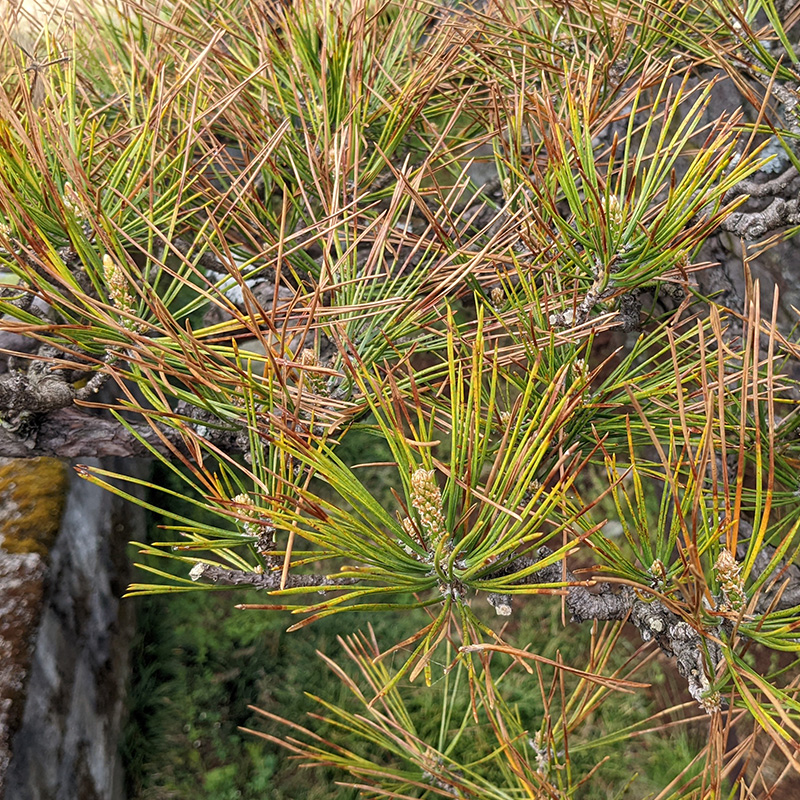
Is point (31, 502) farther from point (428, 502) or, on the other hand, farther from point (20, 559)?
point (428, 502)

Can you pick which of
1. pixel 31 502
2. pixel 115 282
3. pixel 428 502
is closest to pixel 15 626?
pixel 31 502

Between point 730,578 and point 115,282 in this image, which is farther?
point 115,282

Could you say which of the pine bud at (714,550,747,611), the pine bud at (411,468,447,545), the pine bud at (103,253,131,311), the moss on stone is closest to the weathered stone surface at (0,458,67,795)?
the moss on stone

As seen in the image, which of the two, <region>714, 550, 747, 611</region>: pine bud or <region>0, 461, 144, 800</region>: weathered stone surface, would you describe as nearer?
<region>714, 550, 747, 611</region>: pine bud

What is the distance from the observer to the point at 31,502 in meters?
1.11

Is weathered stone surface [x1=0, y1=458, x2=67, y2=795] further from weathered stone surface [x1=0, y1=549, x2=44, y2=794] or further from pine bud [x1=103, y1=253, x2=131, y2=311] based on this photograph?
pine bud [x1=103, y1=253, x2=131, y2=311]

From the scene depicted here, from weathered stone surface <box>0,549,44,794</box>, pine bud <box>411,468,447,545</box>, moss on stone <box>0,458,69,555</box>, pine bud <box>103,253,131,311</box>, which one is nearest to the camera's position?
pine bud <box>411,468,447,545</box>

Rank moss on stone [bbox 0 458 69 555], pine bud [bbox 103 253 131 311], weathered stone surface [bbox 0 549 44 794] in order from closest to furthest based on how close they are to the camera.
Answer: pine bud [bbox 103 253 131 311], weathered stone surface [bbox 0 549 44 794], moss on stone [bbox 0 458 69 555]

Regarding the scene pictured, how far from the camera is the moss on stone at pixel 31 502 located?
3.47 feet

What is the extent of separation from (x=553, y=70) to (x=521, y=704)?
106 centimetres

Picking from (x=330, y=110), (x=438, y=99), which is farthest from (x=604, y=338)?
(x=330, y=110)

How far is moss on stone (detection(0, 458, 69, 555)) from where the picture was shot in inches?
41.6

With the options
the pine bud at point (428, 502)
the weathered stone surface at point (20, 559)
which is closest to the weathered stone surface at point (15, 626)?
the weathered stone surface at point (20, 559)

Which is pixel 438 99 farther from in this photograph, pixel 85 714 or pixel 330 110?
pixel 85 714
